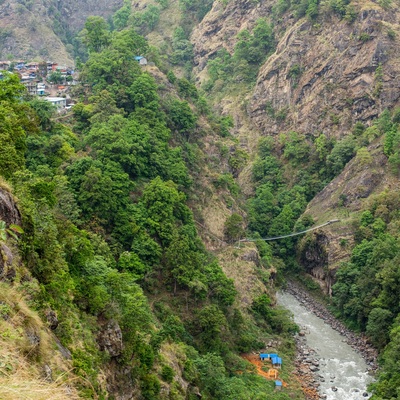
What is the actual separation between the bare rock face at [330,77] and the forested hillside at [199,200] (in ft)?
0.70

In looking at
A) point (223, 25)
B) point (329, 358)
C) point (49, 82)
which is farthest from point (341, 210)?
point (223, 25)

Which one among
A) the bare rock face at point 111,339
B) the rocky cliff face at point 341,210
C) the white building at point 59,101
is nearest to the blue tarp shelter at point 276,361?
the rocky cliff face at point 341,210

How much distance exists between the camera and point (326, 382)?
32.8 m

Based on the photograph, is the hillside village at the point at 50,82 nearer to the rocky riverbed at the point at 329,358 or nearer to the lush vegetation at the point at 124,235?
the lush vegetation at the point at 124,235

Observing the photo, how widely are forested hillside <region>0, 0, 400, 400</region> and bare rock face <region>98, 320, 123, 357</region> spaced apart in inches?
2.2

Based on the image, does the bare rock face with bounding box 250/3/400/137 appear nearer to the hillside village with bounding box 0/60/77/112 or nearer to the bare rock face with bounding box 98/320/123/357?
the hillside village with bounding box 0/60/77/112

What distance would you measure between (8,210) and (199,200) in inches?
1169

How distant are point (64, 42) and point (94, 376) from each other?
282ft

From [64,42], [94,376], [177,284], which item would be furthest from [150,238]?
[64,42]

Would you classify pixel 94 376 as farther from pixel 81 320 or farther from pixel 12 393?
pixel 12 393

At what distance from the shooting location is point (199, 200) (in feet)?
141

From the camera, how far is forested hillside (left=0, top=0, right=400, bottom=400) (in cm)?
1628

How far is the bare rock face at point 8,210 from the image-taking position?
13375 millimetres

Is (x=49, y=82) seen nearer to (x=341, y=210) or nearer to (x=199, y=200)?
(x=199, y=200)
